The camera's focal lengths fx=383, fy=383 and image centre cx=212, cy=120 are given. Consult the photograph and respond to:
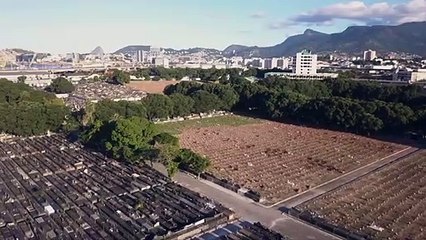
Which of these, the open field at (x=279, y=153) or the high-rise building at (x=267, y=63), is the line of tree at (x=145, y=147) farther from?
the high-rise building at (x=267, y=63)

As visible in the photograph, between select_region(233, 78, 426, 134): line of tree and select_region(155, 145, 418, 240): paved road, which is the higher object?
select_region(233, 78, 426, 134): line of tree

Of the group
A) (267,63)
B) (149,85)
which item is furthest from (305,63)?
(267,63)

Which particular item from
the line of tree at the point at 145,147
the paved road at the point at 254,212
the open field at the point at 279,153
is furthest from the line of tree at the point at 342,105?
the paved road at the point at 254,212

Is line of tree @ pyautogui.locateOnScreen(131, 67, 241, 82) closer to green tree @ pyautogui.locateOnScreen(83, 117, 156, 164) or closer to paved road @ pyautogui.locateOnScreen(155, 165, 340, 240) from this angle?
green tree @ pyautogui.locateOnScreen(83, 117, 156, 164)

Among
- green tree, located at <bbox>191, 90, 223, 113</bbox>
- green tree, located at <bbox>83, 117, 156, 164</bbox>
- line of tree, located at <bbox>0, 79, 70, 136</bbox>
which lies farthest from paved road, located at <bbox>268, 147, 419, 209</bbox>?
line of tree, located at <bbox>0, 79, 70, 136</bbox>

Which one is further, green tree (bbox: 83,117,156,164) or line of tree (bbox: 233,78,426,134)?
line of tree (bbox: 233,78,426,134)

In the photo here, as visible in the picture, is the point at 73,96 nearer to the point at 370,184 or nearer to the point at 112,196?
the point at 112,196
